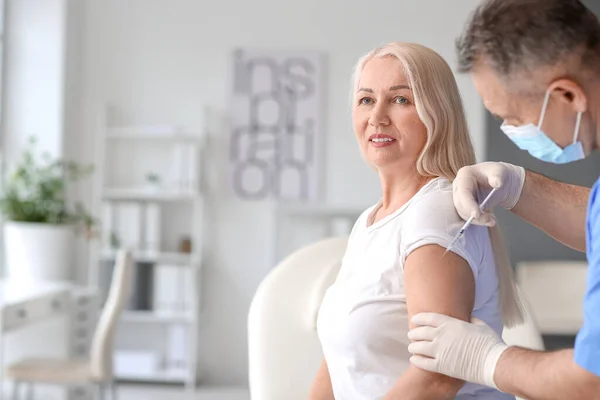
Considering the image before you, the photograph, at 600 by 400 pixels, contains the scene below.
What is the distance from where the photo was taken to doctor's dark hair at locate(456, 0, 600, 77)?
1.04 m

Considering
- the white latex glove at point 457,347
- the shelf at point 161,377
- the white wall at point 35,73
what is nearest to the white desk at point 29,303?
the shelf at point 161,377

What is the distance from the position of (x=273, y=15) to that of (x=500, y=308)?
4110mm

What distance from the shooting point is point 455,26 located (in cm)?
530

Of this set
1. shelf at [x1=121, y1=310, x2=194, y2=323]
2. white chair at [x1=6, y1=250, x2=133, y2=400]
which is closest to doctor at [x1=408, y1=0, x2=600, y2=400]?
white chair at [x1=6, y1=250, x2=133, y2=400]

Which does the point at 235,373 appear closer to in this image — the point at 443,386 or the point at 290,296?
the point at 290,296

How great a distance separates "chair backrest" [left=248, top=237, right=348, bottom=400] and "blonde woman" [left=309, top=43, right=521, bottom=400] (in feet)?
0.74

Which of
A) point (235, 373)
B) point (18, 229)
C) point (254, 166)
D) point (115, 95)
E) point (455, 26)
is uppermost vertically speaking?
point (455, 26)

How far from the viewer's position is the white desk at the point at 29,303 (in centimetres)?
330

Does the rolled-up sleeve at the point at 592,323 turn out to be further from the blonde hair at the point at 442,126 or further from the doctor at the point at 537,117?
the blonde hair at the point at 442,126

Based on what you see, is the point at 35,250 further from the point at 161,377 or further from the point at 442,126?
the point at 442,126

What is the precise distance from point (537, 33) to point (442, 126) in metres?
0.43

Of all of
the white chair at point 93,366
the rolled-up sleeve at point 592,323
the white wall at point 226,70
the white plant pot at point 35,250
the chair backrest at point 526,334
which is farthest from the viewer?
the white wall at point 226,70

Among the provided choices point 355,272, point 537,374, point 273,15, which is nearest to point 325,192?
point 273,15

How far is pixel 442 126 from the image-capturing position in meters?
1.46
